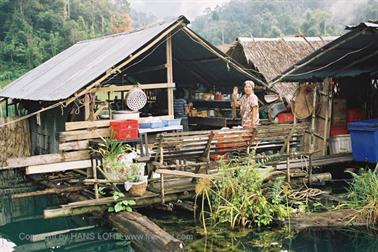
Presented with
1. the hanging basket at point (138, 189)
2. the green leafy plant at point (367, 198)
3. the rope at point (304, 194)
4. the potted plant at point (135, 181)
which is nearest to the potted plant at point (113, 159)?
the potted plant at point (135, 181)

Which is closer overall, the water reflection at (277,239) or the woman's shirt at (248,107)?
the water reflection at (277,239)

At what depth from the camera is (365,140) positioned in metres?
10.3

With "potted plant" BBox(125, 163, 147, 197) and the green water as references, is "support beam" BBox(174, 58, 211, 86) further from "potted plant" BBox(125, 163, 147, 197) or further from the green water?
"potted plant" BBox(125, 163, 147, 197)

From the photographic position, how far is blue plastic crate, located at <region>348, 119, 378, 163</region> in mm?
10039

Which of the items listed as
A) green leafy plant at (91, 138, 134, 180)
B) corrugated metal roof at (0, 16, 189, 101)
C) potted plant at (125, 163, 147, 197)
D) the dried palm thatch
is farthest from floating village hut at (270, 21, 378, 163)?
potted plant at (125, 163, 147, 197)

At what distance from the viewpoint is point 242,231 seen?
7.82 metres

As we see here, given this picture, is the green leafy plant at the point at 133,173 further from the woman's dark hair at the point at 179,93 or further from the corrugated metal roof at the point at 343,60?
the woman's dark hair at the point at 179,93

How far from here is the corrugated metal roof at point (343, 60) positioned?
970 centimetres

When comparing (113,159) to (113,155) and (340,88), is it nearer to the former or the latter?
(113,155)

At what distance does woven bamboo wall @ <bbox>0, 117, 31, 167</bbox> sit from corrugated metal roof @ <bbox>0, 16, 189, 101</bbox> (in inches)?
33.2

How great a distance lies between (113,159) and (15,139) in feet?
17.9

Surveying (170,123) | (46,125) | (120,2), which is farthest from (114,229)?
(120,2)

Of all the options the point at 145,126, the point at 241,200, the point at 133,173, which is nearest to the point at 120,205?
the point at 133,173

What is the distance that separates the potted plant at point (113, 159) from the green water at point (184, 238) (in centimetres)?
94
